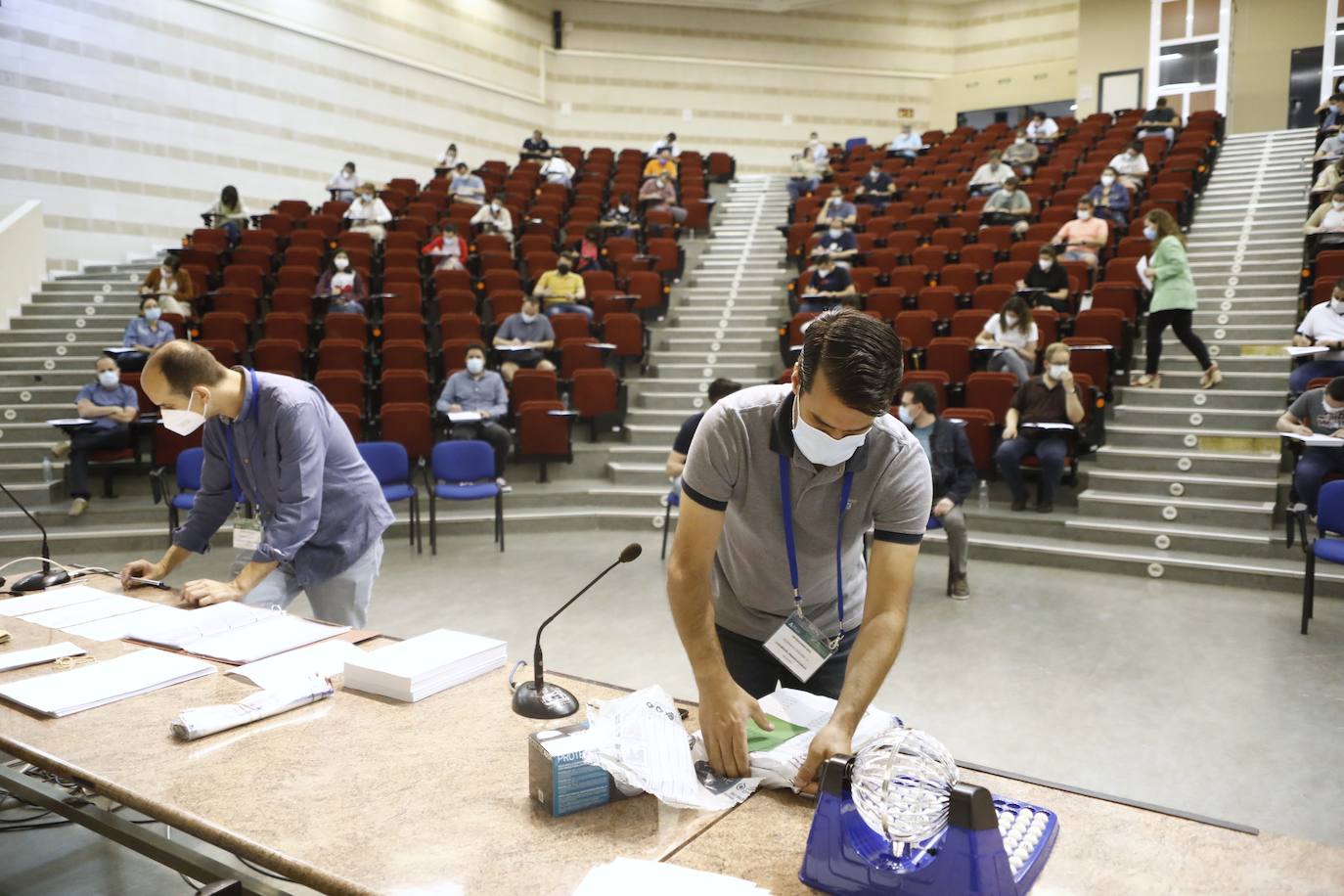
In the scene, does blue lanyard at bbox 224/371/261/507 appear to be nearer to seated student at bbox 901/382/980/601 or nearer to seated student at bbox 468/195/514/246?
seated student at bbox 901/382/980/601

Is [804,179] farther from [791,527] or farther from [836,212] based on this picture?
[791,527]

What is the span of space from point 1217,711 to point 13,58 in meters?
12.3

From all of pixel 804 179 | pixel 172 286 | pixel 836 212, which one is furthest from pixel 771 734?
pixel 804 179

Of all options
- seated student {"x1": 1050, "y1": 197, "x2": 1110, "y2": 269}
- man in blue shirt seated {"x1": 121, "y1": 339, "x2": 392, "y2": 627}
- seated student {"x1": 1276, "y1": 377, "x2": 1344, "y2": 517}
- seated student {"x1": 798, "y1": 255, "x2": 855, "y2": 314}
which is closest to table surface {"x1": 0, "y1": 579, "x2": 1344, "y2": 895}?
man in blue shirt seated {"x1": 121, "y1": 339, "x2": 392, "y2": 627}

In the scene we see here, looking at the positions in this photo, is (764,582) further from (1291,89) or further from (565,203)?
(1291,89)

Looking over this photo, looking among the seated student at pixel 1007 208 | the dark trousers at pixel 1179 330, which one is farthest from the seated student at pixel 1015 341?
the seated student at pixel 1007 208

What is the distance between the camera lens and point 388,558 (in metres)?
5.80

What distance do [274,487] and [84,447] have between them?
491cm

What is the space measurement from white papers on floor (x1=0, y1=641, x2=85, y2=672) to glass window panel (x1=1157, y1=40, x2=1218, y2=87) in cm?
1798

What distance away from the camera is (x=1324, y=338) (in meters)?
5.98

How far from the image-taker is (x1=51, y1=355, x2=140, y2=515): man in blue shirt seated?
21.0 feet

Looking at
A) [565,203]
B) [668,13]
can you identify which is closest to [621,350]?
[565,203]

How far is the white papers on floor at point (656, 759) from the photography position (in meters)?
1.40

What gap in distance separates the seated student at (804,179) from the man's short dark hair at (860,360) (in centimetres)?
1161
